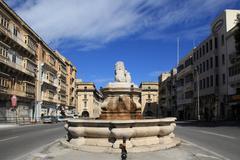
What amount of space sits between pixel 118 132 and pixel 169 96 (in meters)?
106

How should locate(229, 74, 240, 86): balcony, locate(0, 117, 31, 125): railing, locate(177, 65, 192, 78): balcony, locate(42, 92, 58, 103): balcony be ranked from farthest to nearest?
locate(177, 65, 192, 78): balcony
locate(42, 92, 58, 103): balcony
locate(229, 74, 240, 86): balcony
locate(0, 117, 31, 125): railing

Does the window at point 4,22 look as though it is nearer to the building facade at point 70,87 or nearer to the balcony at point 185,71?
the balcony at point 185,71

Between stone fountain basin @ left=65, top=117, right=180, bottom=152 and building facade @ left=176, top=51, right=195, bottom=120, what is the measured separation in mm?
71644

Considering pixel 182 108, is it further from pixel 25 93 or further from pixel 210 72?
pixel 25 93

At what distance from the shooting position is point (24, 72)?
63125 millimetres

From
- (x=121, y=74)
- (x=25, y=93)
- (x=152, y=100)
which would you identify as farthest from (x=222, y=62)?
(x=152, y=100)

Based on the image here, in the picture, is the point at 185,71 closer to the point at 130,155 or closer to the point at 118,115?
the point at 118,115

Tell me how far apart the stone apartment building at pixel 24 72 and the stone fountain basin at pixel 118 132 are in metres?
40.1

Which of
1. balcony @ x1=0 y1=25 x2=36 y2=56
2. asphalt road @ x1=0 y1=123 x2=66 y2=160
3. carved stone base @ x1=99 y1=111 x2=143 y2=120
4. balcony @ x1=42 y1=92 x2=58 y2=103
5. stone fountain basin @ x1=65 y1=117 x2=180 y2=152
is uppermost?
balcony @ x1=0 y1=25 x2=36 y2=56

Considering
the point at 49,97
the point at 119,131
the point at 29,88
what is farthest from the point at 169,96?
the point at 119,131

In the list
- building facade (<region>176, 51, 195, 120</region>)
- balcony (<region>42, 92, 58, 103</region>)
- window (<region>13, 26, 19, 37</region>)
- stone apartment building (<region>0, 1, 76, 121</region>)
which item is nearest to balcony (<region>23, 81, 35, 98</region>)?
stone apartment building (<region>0, 1, 76, 121</region>)

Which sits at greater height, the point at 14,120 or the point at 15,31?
the point at 15,31

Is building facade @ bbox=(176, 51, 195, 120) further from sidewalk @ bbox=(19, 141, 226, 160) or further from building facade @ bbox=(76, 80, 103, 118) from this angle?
sidewalk @ bbox=(19, 141, 226, 160)

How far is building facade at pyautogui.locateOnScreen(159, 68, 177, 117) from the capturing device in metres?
110
